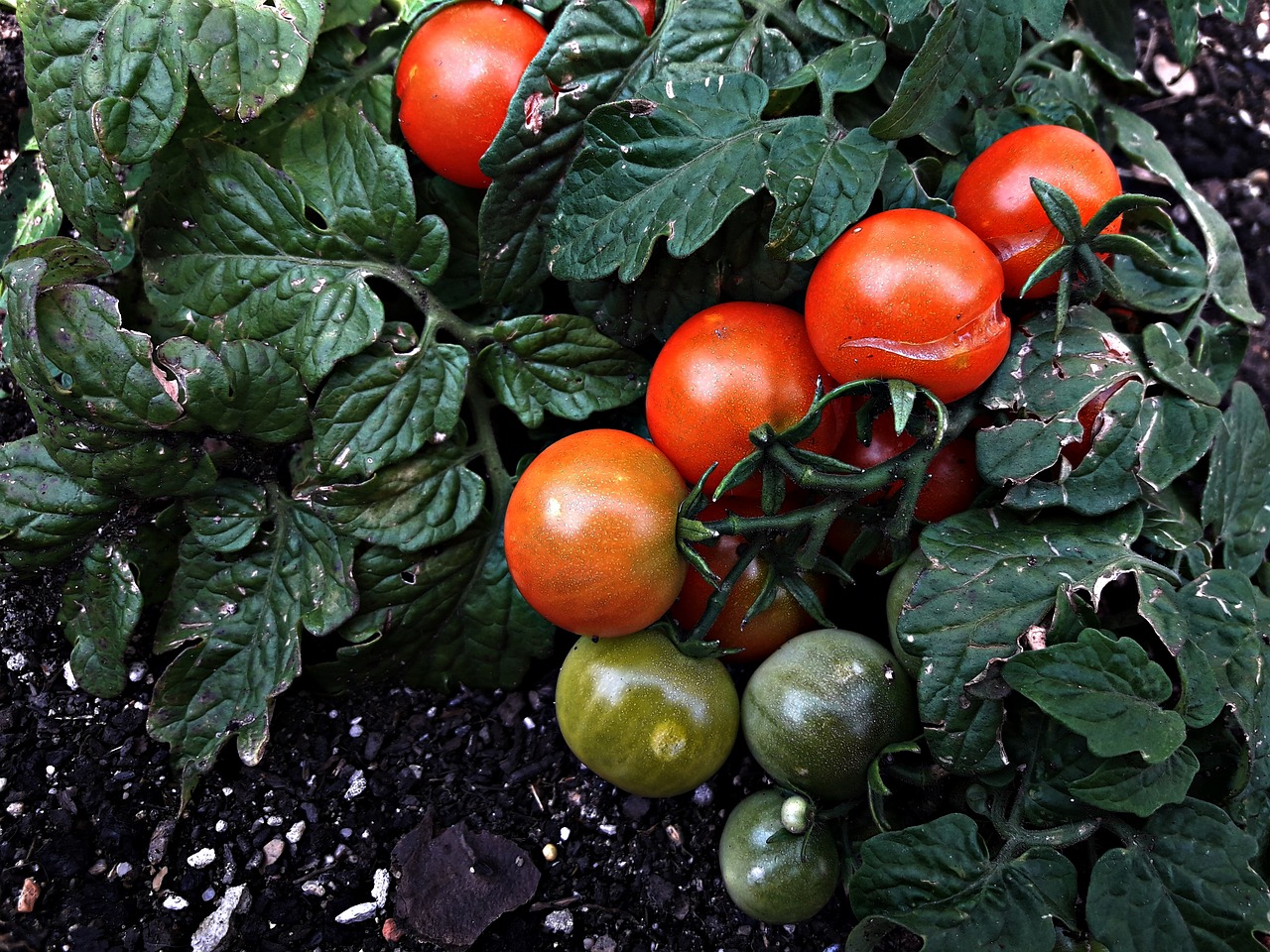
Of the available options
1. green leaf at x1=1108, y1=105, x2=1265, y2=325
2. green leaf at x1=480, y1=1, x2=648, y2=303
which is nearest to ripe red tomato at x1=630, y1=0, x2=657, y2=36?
→ green leaf at x1=480, y1=1, x2=648, y2=303

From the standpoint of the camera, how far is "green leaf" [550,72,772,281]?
144cm

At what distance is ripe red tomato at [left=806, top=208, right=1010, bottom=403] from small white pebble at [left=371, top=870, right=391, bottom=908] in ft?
3.70

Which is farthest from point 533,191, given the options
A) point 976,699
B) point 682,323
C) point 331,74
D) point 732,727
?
point 976,699

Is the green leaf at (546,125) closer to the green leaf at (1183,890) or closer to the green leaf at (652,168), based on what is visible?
the green leaf at (652,168)

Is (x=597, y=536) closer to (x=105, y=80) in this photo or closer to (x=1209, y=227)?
(x=105, y=80)

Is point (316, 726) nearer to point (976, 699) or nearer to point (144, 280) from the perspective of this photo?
point (144, 280)

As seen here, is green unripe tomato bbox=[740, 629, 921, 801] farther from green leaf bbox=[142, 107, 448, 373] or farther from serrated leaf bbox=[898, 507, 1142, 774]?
green leaf bbox=[142, 107, 448, 373]

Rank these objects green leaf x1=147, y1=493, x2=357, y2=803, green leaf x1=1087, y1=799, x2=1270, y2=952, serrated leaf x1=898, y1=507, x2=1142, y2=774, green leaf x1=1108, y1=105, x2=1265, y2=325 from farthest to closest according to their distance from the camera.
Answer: green leaf x1=1108, y1=105, x2=1265, y2=325, green leaf x1=147, y1=493, x2=357, y2=803, serrated leaf x1=898, y1=507, x2=1142, y2=774, green leaf x1=1087, y1=799, x2=1270, y2=952

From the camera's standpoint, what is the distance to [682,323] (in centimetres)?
160

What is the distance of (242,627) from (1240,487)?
183 cm

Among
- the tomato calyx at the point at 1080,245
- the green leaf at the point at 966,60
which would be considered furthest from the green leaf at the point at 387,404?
the tomato calyx at the point at 1080,245

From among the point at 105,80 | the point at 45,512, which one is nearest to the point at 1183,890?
the point at 45,512

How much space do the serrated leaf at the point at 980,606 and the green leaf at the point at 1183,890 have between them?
21 centimetres

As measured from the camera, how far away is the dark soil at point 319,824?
1.46 meters
